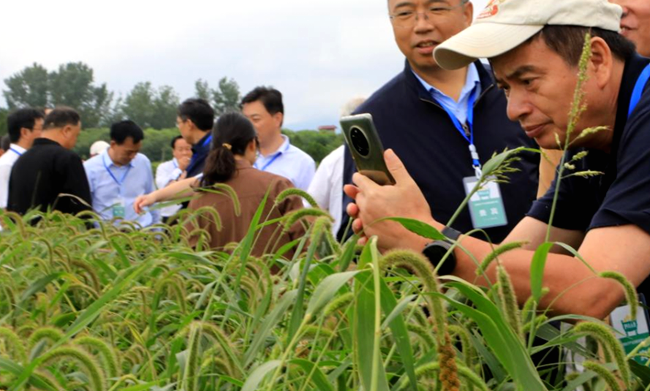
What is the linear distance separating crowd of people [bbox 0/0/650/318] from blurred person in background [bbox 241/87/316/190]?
15 mm

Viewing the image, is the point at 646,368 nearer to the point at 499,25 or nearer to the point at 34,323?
the point at 499,25

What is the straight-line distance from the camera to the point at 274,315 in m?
1.66

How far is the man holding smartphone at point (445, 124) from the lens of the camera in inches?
146

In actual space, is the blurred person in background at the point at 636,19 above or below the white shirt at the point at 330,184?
above

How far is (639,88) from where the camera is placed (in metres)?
2.15

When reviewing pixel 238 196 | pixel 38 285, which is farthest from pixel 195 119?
pixel 38 285

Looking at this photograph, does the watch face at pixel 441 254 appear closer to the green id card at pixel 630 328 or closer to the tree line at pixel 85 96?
the green id card at pixel 630 328

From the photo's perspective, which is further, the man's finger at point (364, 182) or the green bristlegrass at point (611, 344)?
the man's finger at point (364, 182)

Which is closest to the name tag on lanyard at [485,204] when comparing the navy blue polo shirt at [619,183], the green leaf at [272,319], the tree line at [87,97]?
the navy blue polo shirt at [619,183]

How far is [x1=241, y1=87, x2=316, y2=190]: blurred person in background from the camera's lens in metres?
7.43

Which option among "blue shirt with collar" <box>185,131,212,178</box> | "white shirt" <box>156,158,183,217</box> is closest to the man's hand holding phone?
"blue shirt with collar" <box>185,131,212,178</box>

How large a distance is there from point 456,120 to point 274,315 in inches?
92.5

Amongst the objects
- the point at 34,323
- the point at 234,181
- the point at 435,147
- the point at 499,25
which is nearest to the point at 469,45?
the point at 499,25

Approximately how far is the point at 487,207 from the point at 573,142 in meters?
1.48
